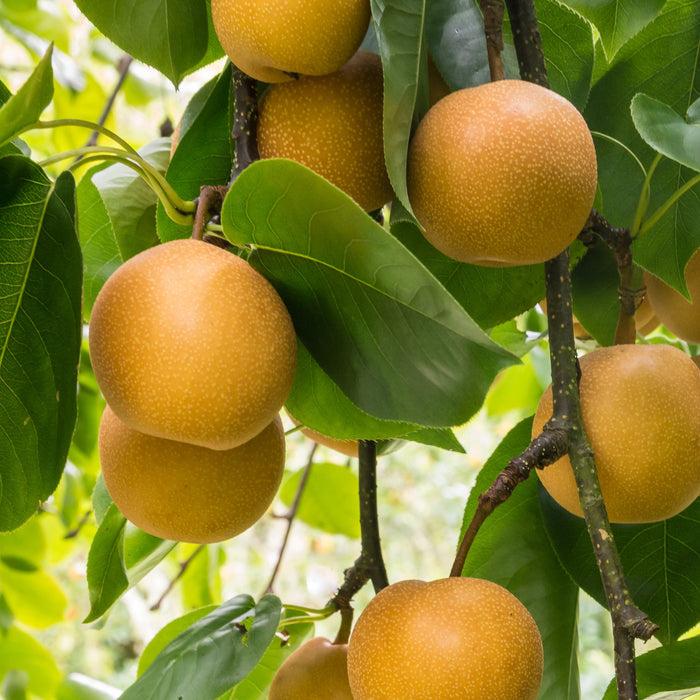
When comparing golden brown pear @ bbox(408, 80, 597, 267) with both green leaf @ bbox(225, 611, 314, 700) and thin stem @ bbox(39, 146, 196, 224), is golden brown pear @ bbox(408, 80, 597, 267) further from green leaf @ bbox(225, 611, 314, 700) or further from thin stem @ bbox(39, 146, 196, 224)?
green leaf @ bbox(225, 611, 314, 700)

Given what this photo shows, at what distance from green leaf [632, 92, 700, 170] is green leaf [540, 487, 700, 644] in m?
0.25

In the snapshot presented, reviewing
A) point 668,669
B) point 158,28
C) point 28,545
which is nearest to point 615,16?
point 158,28

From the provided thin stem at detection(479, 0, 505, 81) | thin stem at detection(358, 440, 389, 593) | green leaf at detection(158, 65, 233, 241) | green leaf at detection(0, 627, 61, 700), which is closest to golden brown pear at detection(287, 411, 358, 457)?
thin stem at detection(358, 440, 389, 593)

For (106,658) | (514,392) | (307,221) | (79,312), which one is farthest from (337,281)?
(106,658)

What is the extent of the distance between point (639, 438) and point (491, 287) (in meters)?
0.16

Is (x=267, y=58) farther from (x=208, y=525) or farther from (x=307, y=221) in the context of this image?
(x=208, y=525)

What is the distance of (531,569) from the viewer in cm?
63

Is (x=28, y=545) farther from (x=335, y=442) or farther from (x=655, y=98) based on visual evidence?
(x=655, y=98)

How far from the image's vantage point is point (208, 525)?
1.57ft

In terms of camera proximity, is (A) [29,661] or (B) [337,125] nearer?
(B) [337,125]

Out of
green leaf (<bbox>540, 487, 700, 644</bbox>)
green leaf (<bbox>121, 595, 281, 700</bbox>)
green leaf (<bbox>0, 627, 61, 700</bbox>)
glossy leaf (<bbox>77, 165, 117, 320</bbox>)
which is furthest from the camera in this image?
green leaf (<bbox>0, 627, 61, 700</bbox>)

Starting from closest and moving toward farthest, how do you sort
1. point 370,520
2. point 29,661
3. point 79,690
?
1. point 370,520
2. point 79,690
3. point 29,661

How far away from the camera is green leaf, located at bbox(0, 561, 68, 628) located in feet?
3.71

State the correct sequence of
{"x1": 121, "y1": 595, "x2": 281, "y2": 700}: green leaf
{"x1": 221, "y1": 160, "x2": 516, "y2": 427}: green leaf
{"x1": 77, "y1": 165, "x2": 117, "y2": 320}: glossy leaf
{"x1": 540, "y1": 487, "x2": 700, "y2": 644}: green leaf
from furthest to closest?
{"x1": 77, "y1": 165, "x2": 117, "y2": 320}: glossy leaf < {"x1": 540, "y1": 487, "x2": 700, "y2": 644}: green leaf < {"x1": 121, "y1": 595, "x2": 281, "y2": 700}: green leaf < {"x1": 221, "y1": 160, "x2": 516, "y2": 427}: green leaf
